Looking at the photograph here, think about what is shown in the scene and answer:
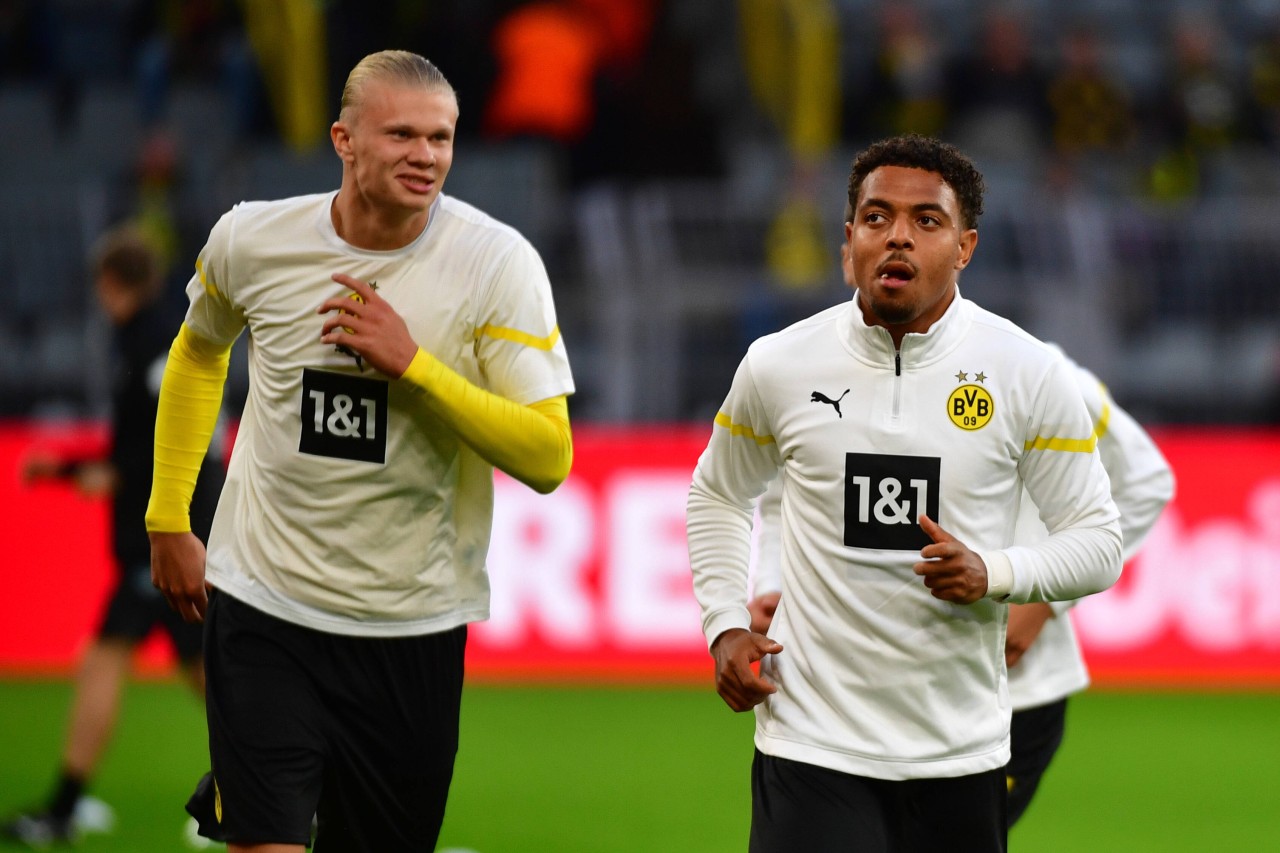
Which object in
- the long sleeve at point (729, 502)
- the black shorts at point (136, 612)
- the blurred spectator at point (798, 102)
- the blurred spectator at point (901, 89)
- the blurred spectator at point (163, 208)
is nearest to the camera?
the long sleeve at point (729, 502)

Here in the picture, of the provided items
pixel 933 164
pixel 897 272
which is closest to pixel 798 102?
pixel 933 164

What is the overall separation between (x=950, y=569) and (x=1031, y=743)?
63.1 inches

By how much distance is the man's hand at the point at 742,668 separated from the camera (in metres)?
3.95

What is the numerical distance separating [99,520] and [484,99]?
5322 mm

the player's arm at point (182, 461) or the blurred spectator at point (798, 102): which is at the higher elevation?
Result: the blurred spectator at point (798, 102)

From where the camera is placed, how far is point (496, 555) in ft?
34.1

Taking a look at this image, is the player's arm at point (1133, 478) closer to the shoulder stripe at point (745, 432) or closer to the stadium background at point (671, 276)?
the shoulder stripe at point (745, 432)

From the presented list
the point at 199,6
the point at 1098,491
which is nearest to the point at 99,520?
the point at 199,6

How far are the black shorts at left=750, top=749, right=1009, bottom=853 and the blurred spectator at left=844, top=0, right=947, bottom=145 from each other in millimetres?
11036

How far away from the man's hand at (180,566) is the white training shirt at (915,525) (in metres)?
1.48

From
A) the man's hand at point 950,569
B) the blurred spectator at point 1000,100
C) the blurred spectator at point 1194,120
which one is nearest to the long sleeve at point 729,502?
the man's hand at point 950,569

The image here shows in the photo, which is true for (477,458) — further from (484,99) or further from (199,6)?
(199,6)

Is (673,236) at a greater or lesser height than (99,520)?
greater

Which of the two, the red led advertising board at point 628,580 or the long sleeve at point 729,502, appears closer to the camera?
the long sleeve at point 729,502
